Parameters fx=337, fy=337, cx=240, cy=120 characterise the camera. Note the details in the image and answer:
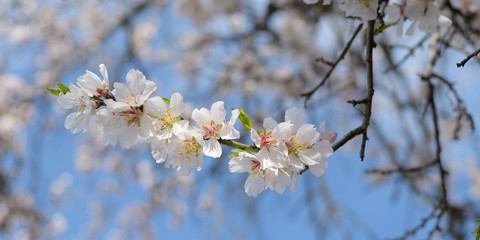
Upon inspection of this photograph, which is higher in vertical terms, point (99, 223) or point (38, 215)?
point (38, 215)

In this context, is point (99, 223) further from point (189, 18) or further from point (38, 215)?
point (189, 18)

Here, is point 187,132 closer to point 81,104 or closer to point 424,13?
point 81,104

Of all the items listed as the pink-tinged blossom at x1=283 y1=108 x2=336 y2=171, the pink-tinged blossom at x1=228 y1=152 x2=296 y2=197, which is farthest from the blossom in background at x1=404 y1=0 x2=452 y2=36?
the pink-tinged blossom at x1=228 y1=152 x2=296 y2=197

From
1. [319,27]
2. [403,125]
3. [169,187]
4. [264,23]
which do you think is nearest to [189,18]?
[264,23]

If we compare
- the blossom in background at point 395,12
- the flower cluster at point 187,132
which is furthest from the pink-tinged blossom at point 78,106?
the blossom in background at point 395,12

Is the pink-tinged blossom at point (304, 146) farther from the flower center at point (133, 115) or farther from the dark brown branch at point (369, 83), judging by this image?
the flower center at point (133, 115)

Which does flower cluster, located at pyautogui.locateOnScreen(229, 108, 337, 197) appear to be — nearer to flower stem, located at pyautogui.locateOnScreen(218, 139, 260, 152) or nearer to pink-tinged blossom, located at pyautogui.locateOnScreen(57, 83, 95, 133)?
flower stem, located at pyautogui.locateOnScreen(218, 139, 260, 152)

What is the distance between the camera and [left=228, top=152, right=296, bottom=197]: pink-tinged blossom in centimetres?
71

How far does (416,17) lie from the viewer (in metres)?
0.79

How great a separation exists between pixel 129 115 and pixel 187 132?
0.43 ft

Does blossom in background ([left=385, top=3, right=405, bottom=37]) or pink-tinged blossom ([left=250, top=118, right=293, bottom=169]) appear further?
blossom in background ([left=385, top=3, right=405, bottom=37])

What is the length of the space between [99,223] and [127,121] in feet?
19.3

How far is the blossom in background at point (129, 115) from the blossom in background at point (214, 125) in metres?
0.11

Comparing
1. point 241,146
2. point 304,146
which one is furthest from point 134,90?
point 304,146
